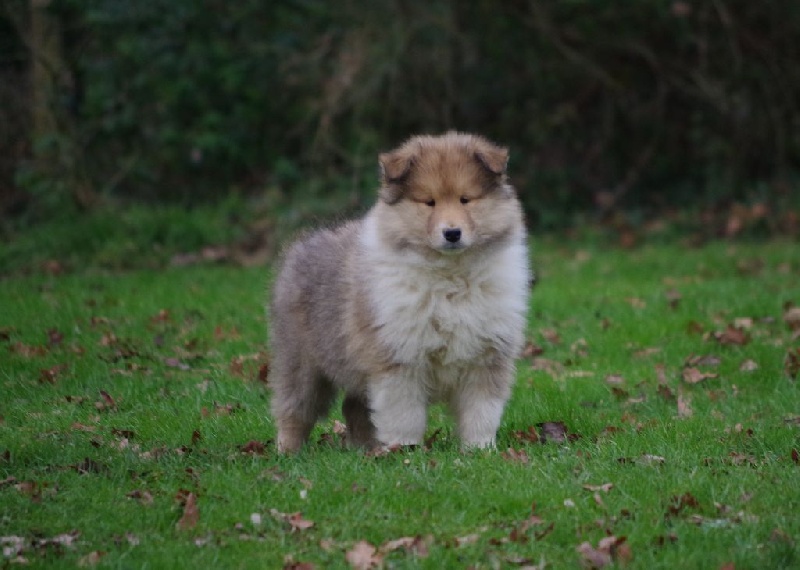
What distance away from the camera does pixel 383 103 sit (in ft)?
47.6

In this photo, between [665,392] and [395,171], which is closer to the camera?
[395,171]

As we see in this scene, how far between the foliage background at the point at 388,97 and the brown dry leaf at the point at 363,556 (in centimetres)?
944

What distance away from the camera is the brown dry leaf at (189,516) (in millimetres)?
4633

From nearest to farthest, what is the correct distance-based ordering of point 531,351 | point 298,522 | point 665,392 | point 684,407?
point 298,522, point 684,407, point 665,392, point 531,351

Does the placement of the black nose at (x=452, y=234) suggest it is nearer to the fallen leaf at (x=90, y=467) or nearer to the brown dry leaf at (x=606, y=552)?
the brown dry leaf at (x=606, y=552)

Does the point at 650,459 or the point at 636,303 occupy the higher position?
the point at 650,459

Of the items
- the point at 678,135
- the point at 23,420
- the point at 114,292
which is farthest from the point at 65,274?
the point at 678,135

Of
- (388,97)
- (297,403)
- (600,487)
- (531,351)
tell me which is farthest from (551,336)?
(388,97)

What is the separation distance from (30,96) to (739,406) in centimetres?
1015

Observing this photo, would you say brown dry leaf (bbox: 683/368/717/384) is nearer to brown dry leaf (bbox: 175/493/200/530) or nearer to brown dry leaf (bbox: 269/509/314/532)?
brown dry leaf (bbox: 269/509/314/532)

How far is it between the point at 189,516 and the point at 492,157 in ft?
7.17

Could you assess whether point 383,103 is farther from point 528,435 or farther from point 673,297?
point 528,435

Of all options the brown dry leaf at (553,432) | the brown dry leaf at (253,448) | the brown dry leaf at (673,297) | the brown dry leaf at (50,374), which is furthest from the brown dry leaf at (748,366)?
the brown dry leaf at (50,374)

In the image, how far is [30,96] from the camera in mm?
14016
